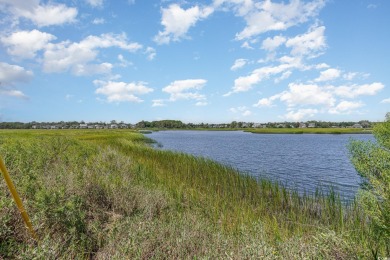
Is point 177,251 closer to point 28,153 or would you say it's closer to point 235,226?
point 235,226

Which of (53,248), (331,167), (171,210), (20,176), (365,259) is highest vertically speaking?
(20,176)

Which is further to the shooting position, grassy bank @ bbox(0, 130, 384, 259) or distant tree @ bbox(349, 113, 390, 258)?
distant tree @ bbox(349, 113, 390, 258)

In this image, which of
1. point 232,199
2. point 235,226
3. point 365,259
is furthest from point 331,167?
point 365,259

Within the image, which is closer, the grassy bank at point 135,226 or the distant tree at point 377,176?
the grassy bank at point 135,226

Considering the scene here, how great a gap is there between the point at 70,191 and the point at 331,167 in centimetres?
2488

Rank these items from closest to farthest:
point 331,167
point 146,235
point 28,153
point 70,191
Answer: point 146,235, point 70,191, point 28,153, point 331,167

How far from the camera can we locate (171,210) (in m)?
7.62

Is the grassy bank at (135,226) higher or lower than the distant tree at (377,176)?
lower

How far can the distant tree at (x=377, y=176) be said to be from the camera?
14.9ft

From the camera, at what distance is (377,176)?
5.28 m

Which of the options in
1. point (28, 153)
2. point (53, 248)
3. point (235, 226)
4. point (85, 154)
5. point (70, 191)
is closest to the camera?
point (53, 248)

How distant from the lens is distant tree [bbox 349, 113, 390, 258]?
454cm

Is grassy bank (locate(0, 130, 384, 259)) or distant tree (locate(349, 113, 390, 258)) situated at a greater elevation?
distant tree (locate(349, 113, 390, 258))

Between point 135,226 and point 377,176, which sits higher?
point 377,176
